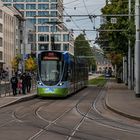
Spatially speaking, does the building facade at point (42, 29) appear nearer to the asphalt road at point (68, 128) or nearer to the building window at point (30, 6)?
the building window at point (30, 6)

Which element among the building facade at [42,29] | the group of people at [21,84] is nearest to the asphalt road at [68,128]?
the group of people at [21,84]

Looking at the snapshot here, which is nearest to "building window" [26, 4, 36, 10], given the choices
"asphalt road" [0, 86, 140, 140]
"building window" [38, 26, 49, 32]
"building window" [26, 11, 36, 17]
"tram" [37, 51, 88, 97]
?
"building window" [26, 11, 36, 17]

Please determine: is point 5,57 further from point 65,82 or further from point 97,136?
point 97,136

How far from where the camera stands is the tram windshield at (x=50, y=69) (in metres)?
38.5

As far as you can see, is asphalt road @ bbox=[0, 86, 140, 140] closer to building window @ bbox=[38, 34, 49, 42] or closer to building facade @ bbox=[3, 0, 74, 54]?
building facade @ bbox=[3, 0, 74, 54]

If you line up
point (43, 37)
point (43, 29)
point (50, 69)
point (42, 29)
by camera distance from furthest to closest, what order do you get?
point (43, 29) → point (42, 29) → point (43, 37) → point (50, 69)

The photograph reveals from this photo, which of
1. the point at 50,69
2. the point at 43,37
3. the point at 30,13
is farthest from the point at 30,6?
the point at 50,69

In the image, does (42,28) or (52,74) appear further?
(42,28)

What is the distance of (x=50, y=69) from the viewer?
38.8 metres

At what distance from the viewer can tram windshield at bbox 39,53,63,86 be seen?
3847 centimetres

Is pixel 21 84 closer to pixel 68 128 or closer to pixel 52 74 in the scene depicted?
pixel 52 74

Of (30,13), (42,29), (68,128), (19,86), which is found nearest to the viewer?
(68,128)

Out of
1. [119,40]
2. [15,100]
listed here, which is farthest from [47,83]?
[119,40]

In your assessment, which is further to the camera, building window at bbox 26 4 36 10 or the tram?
building window at bbox 26 4 36 10
